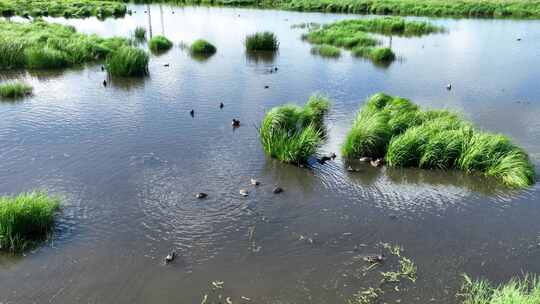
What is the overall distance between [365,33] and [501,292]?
28.4 m

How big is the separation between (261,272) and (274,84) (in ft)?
46.7

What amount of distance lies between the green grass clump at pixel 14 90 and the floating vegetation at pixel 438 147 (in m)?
13.7

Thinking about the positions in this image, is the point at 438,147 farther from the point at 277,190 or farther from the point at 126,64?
the point at 126,64

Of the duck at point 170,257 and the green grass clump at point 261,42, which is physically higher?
the green grass clump at point 261,42

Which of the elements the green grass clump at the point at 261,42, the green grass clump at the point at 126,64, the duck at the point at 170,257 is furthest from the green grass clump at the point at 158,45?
the duck at the point at 170,257

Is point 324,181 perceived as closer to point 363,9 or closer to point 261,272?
point 261,272

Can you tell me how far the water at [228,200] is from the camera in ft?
29.3

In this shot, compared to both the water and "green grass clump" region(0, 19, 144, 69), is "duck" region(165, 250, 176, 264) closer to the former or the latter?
the water

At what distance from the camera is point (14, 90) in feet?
64.2

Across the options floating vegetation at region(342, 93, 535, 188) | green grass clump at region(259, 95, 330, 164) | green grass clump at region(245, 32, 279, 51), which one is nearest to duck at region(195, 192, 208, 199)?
green grass clump at region(259, 95, 330, 164)

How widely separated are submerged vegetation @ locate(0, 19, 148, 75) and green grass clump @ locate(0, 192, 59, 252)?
13.6 metres

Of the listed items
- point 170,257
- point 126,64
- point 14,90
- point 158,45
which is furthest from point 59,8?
point 170,257

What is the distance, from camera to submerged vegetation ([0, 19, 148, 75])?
23.0m

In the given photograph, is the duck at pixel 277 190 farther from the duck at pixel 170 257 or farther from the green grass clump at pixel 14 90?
the green grass clump at pixel 14 90
